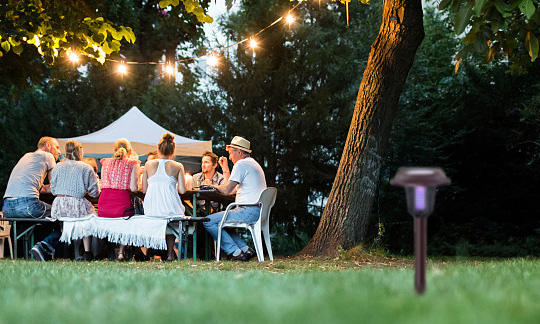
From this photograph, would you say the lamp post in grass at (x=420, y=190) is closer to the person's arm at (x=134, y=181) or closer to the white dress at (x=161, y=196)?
the white dress at (x=161, y=196)

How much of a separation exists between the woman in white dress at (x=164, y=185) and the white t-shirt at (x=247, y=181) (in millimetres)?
720

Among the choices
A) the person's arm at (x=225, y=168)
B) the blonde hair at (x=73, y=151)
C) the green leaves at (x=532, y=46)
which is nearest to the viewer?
the green leaves at (x=532, y=46)

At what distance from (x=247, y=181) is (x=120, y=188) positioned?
1.73 m

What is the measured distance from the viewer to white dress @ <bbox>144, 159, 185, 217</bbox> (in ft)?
27.5

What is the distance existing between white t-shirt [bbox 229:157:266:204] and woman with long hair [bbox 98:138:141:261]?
139 cm

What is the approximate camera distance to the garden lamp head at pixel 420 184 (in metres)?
2.56

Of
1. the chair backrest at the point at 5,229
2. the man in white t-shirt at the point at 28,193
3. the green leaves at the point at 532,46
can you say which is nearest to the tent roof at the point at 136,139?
the chair backrest at the point at 5,229

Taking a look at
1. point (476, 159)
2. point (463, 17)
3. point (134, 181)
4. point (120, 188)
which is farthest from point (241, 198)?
point (476, 159)

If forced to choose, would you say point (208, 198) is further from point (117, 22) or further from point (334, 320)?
point (117, 22)

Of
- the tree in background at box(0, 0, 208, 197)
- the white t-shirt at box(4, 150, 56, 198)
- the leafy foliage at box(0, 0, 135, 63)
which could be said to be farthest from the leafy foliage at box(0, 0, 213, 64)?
the tree in background at box(0, 0, 208, 197)

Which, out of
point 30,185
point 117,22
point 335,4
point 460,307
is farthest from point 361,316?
point 335,4

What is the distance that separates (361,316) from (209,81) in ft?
44.7

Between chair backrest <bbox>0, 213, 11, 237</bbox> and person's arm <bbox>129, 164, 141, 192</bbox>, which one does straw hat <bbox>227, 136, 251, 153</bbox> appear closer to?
person's arm <bbox>129, 164, 141, 192</bbox>

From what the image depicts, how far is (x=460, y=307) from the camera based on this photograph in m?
2.43
